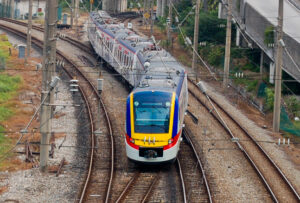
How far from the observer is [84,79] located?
37219 mm

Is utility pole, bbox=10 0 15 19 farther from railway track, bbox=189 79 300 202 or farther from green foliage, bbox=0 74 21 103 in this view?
railway track, bbox=189 79 300 202

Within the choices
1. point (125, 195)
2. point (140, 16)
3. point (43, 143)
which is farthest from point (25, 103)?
point (140, 16)

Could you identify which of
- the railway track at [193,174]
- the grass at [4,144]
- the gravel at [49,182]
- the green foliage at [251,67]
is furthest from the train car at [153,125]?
the green foliage at [251,67]

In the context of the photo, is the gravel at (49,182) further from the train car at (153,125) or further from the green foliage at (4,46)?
the green foliage at (4,46)

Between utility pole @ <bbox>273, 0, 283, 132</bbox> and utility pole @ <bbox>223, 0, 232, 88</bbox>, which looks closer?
utility pole @ <bbox>273, 0, 283, 132</bbox>

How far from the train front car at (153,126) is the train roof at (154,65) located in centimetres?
59

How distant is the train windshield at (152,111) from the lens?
21.1m

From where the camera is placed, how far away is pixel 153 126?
21062mm

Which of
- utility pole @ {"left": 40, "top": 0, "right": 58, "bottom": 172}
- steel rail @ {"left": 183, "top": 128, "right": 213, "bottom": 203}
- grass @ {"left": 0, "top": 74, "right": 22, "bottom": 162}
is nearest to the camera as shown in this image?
steel rail @ {"left": 183, "top": 128, "right": 213, "bottom": 203}

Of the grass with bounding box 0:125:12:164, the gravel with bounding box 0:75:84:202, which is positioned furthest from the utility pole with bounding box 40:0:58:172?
the grass with bounding box 0:125:12:164

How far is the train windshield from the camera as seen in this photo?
21.1 m

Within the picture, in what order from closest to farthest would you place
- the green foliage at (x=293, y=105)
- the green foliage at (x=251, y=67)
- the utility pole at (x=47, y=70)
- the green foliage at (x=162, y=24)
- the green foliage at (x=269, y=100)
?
the utility pole at (x=47, y=70) → the green foliage at (x=293, y=105) → the green foliage at (x=269, y=100) → the green foliage at (x=251, y=67) → the green foliage at (x=162, y=24)

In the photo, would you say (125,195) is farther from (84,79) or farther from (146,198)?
(84,79)

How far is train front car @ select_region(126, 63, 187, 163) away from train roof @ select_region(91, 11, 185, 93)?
59 centimetres
